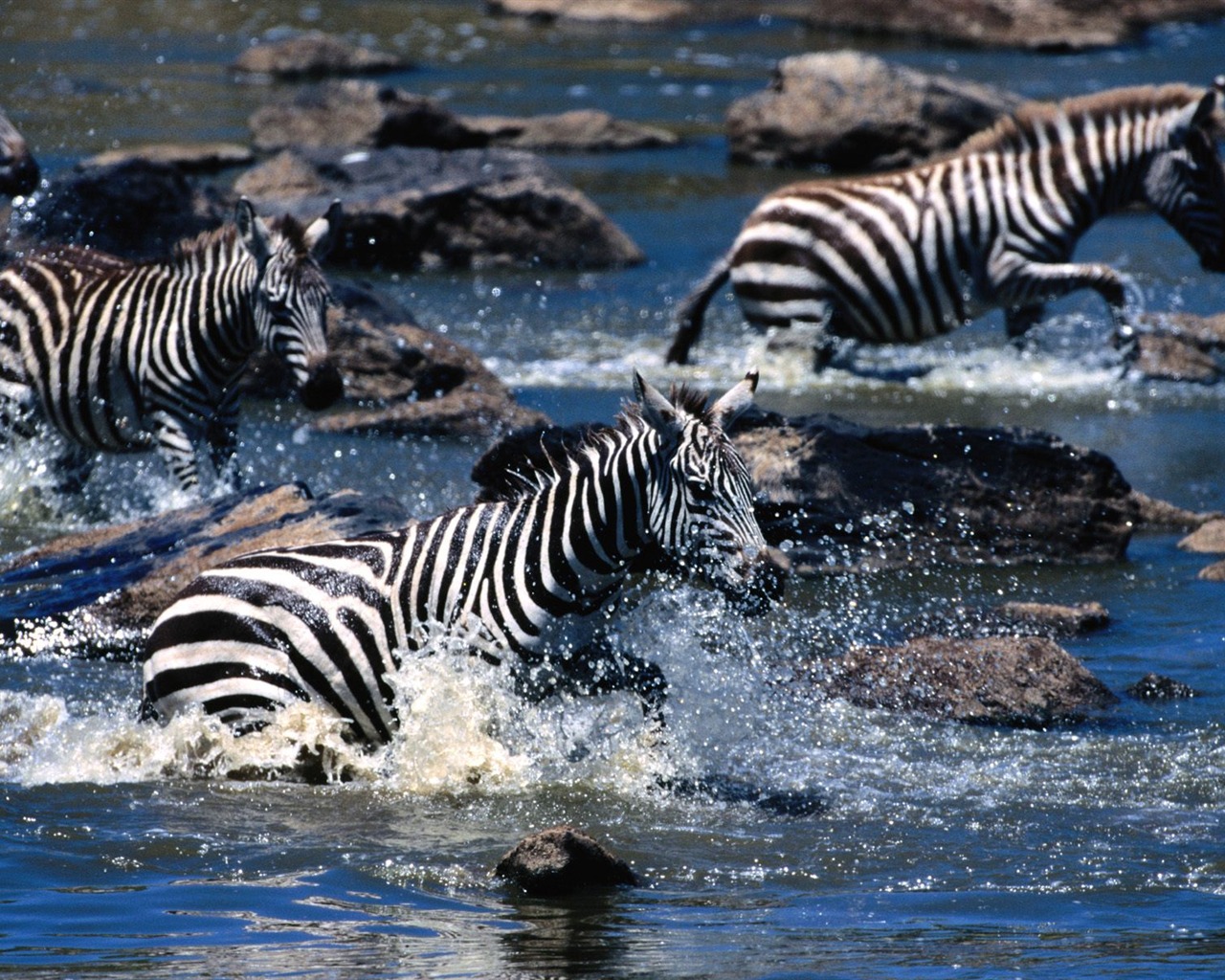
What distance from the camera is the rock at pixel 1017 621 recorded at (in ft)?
28.3

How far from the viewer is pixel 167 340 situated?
10.0 m

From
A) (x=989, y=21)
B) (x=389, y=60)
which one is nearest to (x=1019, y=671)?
(x=389, y=60)

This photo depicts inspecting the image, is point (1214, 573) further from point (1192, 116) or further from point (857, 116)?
point (857, 116)

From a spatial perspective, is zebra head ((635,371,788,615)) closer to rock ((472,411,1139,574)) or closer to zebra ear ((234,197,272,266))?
rock ((472,411,1139,574))

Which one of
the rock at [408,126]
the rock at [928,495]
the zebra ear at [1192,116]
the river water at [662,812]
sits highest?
the zebra ear at [1192,116]

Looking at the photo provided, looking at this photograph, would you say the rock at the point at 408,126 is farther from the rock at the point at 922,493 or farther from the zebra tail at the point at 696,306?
the rock at the point at 922,493

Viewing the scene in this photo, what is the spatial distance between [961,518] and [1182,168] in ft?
15.1

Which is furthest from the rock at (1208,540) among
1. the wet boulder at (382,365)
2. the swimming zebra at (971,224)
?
the wet boulder at (382,365)

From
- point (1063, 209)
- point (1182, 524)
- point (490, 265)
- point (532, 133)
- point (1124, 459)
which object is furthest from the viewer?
point (532, 133)

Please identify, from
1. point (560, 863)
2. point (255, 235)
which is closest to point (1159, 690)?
point (560, 863)

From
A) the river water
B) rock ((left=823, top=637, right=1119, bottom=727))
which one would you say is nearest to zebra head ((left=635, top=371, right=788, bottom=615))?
the river water

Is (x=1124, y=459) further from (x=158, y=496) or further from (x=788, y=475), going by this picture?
(x=158, y=496)

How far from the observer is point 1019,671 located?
7727 millimetres

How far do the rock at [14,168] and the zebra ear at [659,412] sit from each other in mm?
8887
